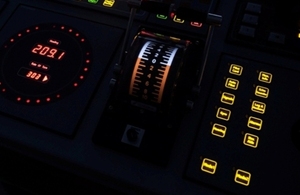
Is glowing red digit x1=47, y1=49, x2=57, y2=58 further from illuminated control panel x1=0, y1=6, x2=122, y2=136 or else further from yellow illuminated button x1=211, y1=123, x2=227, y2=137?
yellow illuminated button x1=211, y1=123, x2=227, y2=137

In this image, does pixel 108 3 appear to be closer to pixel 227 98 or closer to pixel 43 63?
pixel 43 63

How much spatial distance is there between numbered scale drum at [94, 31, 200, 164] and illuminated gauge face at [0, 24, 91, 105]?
0.14 metres

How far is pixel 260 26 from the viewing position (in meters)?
0.90

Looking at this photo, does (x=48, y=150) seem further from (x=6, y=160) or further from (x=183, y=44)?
(x=183, y=44)

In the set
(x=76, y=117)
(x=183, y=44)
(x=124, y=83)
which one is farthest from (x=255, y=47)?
(x=76, y=117)

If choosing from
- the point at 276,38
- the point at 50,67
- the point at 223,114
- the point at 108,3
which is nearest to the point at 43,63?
the point at 50,67

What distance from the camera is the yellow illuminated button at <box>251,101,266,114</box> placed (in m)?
0.77

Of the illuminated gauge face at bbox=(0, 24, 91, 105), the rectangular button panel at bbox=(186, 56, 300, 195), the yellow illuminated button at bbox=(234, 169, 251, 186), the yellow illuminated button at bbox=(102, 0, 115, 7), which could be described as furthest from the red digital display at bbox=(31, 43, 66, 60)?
the yellow illuminated button at bbox=(234, 169, 251, 186)

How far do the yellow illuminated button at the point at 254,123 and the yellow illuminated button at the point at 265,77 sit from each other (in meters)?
0.11

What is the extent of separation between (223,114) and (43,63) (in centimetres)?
45

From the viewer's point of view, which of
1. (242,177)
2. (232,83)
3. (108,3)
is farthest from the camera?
(108,3)

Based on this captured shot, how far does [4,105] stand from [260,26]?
649mm

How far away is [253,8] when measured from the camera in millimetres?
914

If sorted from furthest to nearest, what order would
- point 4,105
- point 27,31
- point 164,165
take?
1. point 27,31
2. point 4,105
3. point 164,165
